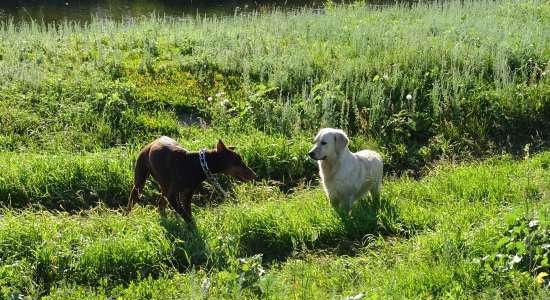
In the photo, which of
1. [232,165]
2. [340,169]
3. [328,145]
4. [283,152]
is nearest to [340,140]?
[328,145]

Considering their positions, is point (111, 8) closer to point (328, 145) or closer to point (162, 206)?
point (162, 206)

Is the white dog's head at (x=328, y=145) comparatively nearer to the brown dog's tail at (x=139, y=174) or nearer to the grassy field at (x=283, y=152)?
the grassy field at (x=283, y=152)

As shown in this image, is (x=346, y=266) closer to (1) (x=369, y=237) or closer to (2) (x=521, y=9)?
(1) (x=369, y=237)

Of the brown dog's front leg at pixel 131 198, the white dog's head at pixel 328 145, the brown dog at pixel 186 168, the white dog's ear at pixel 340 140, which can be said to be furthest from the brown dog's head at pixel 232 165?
the brown dog's front leg at pixel 131 198

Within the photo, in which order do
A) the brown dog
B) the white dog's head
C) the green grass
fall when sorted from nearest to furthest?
1. the green grass
2. the brown dog
3. the white dog's head

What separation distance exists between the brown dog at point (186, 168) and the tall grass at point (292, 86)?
2122 millimetres

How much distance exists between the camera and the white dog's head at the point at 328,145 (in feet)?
19.9

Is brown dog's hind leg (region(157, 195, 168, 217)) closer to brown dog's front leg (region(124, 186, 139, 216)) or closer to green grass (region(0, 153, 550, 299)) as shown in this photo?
green grass (region(0, 153, 550, 299))

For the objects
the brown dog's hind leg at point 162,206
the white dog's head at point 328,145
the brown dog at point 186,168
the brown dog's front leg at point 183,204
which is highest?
the white dog's head at point 328,145

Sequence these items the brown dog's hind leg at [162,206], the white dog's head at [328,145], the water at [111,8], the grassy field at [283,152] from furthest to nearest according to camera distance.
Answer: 1. the water at [111,8]
2. the brown dog's hind leg at [162,206]
3. the white dog's head at [328,145]
4. the grassy field at [283,152]

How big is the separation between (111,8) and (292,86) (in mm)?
15148

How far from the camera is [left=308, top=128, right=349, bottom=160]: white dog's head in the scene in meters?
6.06

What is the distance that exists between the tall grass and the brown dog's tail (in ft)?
5.52

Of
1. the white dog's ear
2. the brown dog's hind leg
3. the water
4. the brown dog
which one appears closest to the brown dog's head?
the brown dog
